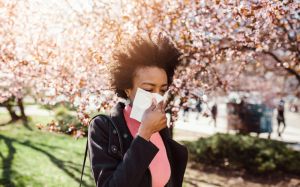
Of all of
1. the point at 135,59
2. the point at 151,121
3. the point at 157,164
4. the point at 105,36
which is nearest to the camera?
the point at 151,121

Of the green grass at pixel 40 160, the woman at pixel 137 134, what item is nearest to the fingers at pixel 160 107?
the woman at pixel 137 134

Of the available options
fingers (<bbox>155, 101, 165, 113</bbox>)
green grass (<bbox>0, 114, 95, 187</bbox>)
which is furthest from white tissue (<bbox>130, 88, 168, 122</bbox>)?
green grass (<bbox>0, 114, 95, 187</bbox>)

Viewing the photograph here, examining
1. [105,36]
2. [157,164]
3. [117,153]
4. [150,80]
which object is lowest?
[157,164]

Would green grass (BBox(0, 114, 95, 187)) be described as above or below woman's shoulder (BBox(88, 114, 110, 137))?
below

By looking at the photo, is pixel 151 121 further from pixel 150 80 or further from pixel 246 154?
pixel 246 154

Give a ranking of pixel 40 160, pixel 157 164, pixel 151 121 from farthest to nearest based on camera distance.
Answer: pixel 40 160, pixel 157 164, pixel 151 121

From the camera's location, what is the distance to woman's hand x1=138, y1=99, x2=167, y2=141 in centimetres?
206

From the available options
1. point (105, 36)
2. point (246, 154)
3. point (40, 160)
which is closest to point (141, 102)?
point (105, 36)

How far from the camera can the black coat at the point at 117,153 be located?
1.96 meters

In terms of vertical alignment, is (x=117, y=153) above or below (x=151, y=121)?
below

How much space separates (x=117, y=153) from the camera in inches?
82.4

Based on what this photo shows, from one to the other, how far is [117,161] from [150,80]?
53cm

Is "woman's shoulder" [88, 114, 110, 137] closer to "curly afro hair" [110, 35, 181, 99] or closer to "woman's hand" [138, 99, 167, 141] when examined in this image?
"woman's hand" [138, 99, 167, 141]

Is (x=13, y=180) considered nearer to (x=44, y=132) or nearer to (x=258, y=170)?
(x=258, y=170)
